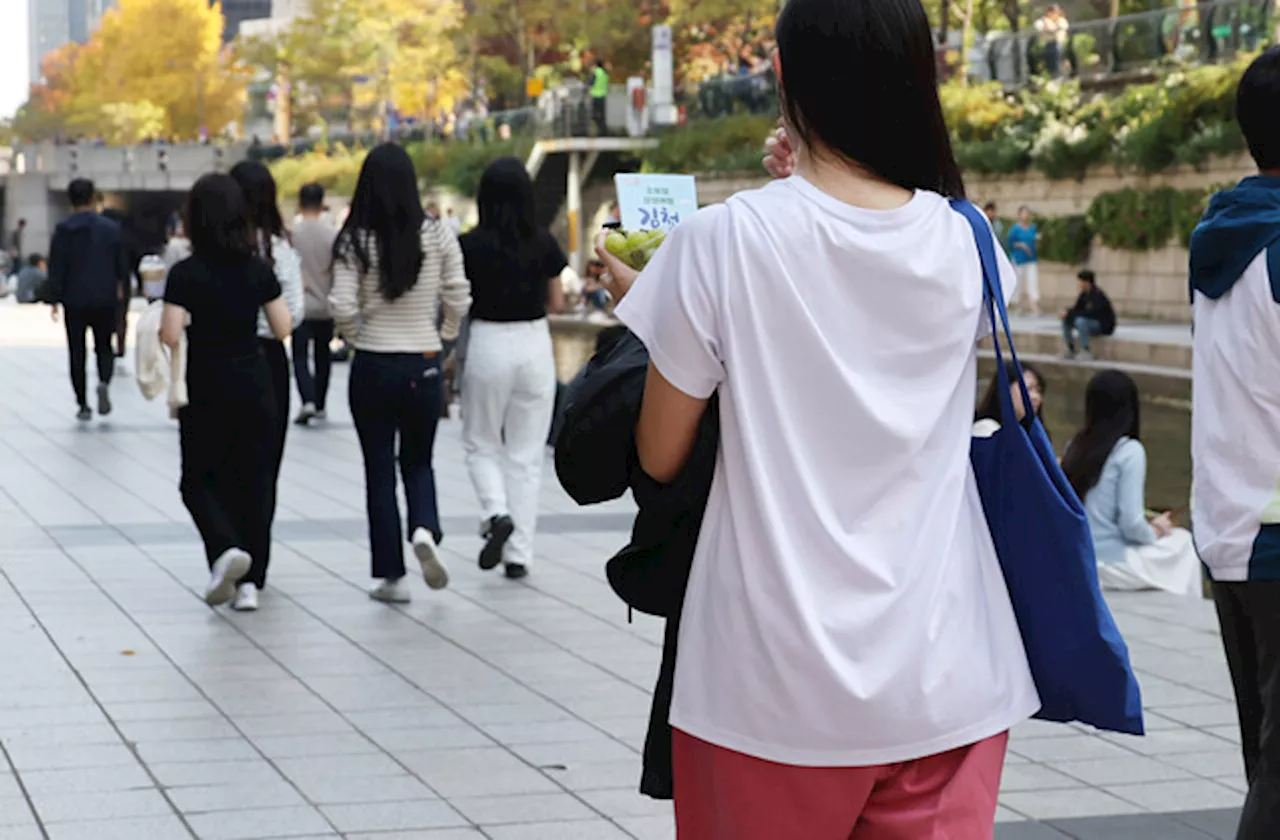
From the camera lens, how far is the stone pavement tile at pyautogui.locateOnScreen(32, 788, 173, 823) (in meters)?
5.34

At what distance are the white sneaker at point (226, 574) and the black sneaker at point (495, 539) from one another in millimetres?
1243

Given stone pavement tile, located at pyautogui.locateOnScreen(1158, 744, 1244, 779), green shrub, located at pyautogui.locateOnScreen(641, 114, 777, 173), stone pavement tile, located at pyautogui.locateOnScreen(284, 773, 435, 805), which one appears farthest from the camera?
green shrub, located at pyautogui.locateOnScreen(641, 114, 777, 173)

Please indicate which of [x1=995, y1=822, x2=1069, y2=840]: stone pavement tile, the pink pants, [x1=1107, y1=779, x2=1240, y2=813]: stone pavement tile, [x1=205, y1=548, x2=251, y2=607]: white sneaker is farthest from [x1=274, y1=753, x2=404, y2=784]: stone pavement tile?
the pink pants

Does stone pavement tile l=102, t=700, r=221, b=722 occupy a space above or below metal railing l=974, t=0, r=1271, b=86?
below

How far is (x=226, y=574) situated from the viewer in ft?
27.7

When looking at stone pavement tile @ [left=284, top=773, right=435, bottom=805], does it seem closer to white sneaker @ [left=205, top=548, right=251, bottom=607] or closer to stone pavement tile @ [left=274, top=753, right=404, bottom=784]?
stone pavement tile @ [left=274, top=753, right=404, bottom=784]

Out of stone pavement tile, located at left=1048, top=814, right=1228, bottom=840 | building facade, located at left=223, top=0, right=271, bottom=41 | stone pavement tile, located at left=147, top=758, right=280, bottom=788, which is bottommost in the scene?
stone pavement tile, located at left=1048, top=814, right=1228, bottom=840

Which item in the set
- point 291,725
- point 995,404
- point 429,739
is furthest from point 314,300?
point 429,739

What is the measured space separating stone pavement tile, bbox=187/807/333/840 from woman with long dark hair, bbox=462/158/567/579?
4018 mm

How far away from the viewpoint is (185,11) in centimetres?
10606

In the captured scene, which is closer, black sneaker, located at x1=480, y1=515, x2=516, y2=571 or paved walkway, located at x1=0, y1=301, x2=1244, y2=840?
paved walkway, located at x1=0, y1=301, x2=1244, y2=840

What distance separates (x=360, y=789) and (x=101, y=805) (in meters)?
0.67

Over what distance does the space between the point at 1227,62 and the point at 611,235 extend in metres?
30.8

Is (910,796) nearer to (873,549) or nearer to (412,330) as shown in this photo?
(873,549)
